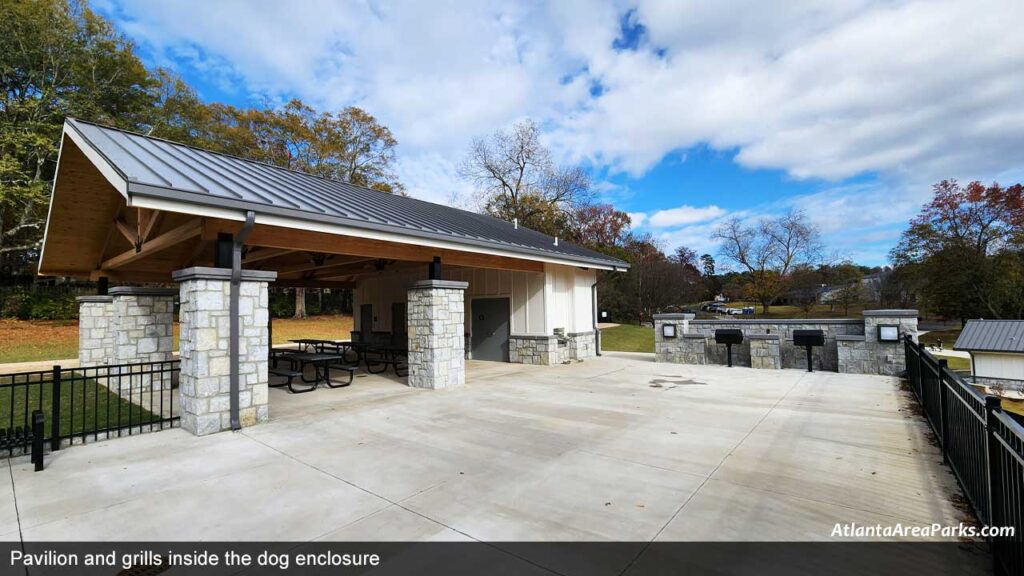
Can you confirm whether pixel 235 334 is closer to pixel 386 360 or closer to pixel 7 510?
pixel 7 510

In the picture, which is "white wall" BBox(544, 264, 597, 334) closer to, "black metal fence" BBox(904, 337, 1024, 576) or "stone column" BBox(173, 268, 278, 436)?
"stone column" BBox(173, 268, 278, 436)

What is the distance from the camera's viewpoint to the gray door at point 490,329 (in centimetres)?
1342

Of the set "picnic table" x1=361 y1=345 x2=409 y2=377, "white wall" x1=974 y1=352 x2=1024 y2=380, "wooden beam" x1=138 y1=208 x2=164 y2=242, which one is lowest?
"white wall" x1=974 y1=352 x2=1024 y2=380

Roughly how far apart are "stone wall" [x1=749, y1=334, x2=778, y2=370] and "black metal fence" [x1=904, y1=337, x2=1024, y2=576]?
632cm

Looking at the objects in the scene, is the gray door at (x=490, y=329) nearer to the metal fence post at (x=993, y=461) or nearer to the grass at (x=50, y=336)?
the metal fence post at (x=993, y=461)

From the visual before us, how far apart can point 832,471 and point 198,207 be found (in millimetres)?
7336

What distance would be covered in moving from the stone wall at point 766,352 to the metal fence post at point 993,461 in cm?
901

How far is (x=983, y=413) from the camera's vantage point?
10.2 feet

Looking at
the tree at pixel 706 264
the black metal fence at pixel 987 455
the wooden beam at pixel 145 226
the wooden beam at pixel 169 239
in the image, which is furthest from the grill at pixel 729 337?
the tree at pixel 706 264

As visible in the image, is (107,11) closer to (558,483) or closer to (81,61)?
(81,61)

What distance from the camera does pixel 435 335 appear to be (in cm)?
872

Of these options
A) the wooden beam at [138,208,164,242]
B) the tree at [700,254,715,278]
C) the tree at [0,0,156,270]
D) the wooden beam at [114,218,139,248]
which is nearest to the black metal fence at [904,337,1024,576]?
the wooden beam at [138,208,164,242]

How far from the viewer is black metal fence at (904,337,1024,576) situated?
2.33 m

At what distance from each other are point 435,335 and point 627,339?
14.9 m
